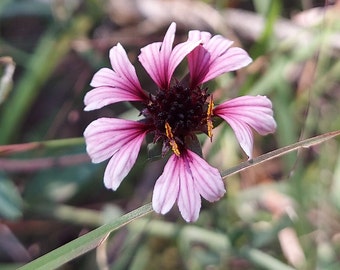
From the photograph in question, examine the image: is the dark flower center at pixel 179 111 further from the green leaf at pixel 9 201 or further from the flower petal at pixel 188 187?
the green leaf at pixel 9 201

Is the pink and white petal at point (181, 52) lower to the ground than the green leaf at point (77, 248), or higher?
higher

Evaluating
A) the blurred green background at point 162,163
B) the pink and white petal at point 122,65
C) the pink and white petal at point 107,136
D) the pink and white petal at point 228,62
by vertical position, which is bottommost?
the blurred green background at point 162,163

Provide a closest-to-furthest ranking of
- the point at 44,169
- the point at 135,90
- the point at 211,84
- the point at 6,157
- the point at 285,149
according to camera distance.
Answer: the point at 285,149 < the point at 135,90 < the point at 211,84 < the point at 6,157 < the point at 44,169

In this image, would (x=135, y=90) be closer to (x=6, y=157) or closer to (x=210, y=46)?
(x=210, y=46)

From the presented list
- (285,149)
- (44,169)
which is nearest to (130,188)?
(44,169)

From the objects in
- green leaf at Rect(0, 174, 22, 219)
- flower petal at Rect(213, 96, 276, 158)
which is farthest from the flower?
green leaf at Rect(0, 174, 22, 219)

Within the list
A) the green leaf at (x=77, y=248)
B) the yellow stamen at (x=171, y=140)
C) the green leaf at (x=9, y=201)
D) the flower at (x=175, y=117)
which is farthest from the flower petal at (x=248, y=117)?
the green leaf at (x=9, y=201)
